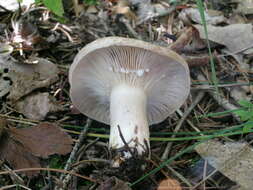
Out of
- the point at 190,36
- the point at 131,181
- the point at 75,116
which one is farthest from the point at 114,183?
the point at 190,36

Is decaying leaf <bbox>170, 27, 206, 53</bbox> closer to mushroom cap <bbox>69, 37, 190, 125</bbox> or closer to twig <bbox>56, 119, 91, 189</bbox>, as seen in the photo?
mushroom cap <bbox>69, 37, 190, 125</bbox>

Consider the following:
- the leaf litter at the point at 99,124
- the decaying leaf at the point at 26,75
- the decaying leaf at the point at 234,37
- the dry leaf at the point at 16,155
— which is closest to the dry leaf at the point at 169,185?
the leaf litter at the point at 99,124

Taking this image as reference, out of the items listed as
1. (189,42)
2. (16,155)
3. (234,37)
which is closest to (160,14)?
(189,42)

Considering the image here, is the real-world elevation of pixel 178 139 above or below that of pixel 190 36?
below

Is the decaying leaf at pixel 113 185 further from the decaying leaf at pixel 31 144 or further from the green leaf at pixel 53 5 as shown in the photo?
the green leaf at pixel 53 5

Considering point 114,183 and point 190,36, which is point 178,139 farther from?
point 190,36
